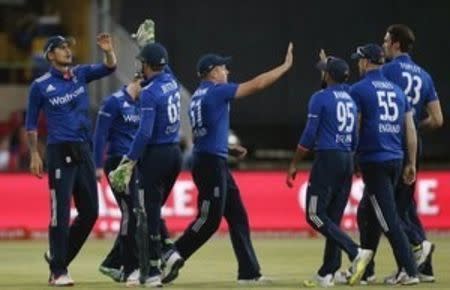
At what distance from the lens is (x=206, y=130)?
49.4 ft

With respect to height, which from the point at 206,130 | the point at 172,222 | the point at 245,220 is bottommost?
the point at 172,222

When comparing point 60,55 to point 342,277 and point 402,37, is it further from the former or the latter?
point 342,277

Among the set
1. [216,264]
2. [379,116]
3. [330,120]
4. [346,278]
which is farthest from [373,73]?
[216,264]

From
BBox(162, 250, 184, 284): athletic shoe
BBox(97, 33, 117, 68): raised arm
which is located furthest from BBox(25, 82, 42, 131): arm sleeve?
BBox(162, 250, 184, 284): athletic shoe

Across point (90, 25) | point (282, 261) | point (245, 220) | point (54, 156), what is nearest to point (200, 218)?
point (245, 220)

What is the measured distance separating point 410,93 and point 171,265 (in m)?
3.18

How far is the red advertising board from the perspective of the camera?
78.4 feet

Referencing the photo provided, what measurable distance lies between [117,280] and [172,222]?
8.28 metres

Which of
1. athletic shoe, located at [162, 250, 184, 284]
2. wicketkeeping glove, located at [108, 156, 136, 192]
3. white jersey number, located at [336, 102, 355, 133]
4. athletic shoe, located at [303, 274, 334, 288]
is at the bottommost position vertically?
athletic shoe, located at [303, 274, 334, 288]

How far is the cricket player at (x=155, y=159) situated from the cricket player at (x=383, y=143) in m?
1.95

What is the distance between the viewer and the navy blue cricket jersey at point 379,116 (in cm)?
1490

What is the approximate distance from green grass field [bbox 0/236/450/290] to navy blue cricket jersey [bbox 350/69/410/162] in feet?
4.57

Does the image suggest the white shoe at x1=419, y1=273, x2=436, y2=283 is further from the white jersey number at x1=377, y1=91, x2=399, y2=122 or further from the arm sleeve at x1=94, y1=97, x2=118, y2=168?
the arm sleeve at x1=94, y1=97, x2=118, y2=168

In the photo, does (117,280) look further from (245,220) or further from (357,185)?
(357,185)
